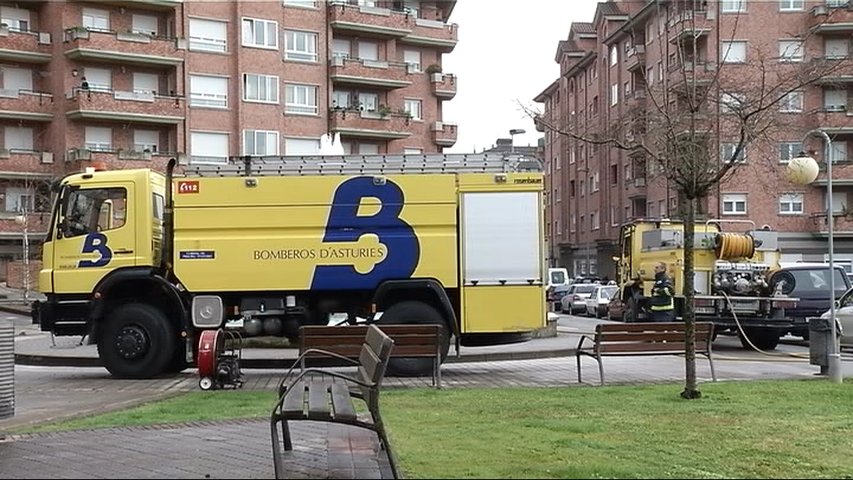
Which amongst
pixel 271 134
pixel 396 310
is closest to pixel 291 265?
pixel 396 310

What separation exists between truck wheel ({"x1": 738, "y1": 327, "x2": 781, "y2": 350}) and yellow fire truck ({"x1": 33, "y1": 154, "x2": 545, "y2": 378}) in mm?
8086

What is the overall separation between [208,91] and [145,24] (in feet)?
14.9

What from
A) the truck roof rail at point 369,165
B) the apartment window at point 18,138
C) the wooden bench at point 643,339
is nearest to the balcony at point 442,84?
the apartment window at point 18,138

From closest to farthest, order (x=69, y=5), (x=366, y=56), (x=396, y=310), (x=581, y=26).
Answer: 1. (x=396, y=310)
2. (x=69, y=5)
3. (x=366, y=56)
4. (x=581, y=26)

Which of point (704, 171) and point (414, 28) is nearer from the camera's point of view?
point (704, 171)

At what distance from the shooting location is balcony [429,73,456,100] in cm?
5622

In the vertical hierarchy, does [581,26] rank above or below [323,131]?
above

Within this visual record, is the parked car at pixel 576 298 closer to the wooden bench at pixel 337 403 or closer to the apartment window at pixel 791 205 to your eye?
the apartment window at pixel 791 205

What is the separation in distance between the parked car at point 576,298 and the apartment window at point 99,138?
2311 cm

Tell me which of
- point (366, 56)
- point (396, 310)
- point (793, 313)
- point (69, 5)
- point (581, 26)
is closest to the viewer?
point (396, 310)

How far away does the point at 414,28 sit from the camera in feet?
182

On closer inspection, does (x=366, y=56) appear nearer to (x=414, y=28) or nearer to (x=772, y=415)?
(x=414, y=28)

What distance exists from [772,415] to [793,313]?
11597 millimetres

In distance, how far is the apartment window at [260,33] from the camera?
49.5 meters
